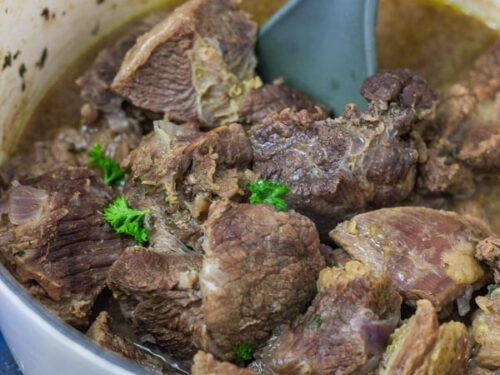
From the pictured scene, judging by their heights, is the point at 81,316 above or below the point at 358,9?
below

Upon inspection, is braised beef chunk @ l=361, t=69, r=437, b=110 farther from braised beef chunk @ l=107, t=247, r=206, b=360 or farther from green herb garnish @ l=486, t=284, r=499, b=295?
braised beef chunk @ l=107, t=247, r=206, b=360

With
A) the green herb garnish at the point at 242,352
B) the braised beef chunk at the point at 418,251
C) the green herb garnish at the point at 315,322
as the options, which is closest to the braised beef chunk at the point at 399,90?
the braised beef chunk at the point at 418,251

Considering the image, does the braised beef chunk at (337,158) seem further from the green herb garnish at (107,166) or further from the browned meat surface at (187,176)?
the green herb garnish at (107,166)

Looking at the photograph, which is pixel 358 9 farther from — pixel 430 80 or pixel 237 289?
pixel 237 289

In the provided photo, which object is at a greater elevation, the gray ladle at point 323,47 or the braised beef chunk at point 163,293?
the gray ladle at point 323,47

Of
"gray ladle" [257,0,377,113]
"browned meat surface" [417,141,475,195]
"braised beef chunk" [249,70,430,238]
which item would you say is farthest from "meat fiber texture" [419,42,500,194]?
"gray ladle" [257,0,377,113]

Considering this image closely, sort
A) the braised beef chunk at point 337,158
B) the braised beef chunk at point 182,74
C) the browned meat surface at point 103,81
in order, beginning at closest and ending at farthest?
the braised beef chunk at point 337,158, the braised beef chunk at point 182,74, the browned meat surface at point 103,81

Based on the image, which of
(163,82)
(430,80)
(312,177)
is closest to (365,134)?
(312,177)
